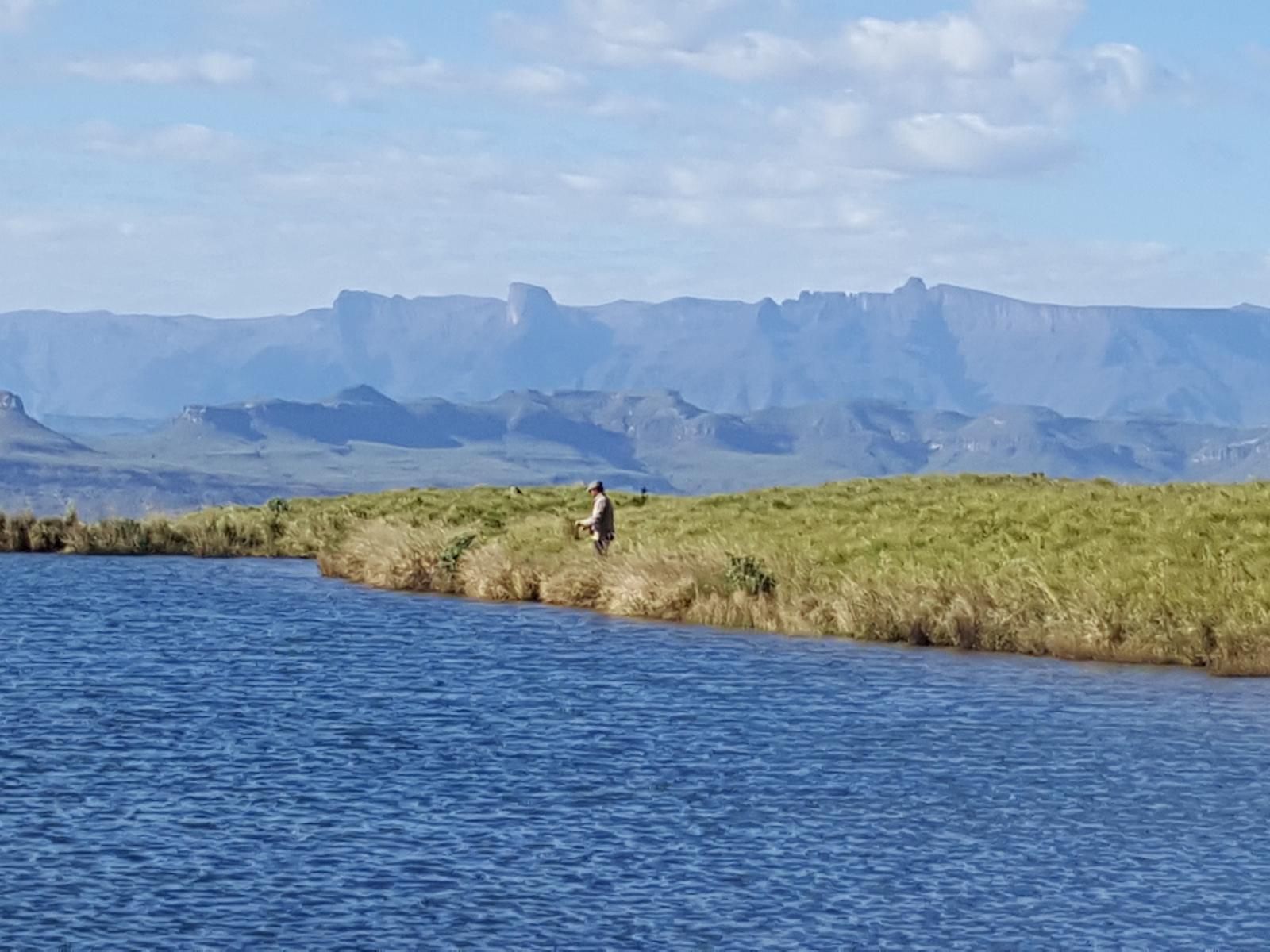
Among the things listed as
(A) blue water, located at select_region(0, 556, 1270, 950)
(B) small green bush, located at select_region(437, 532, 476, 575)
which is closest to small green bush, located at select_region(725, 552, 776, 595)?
(A) blue water, located at select_region(0, 556, 1270, 950)

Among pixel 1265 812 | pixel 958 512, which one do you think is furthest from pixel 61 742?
pixel 958 512

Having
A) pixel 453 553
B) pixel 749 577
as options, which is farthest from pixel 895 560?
pixel 453 553

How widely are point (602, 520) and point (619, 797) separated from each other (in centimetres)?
2422

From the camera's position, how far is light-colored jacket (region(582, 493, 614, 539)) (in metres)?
48.5

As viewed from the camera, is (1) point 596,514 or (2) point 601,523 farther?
(2) point 601,523

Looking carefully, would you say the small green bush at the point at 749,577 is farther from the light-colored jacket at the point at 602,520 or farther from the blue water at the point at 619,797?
the light-colored jacket at the point at 602,520

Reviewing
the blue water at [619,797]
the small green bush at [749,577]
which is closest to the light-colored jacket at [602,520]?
the small green bush at [749,577]

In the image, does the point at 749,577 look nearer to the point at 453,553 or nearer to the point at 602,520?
the point at 602,520

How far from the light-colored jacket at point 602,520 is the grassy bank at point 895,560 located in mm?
677

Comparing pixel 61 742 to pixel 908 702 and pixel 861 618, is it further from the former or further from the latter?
pixel 861 618

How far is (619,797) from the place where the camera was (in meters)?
24.6

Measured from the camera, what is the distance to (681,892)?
20.0 meters

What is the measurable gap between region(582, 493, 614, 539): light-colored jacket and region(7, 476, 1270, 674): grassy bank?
0.68m

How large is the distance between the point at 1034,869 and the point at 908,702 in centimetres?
1150
